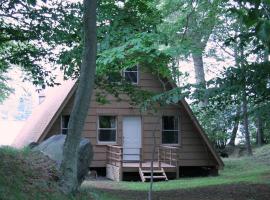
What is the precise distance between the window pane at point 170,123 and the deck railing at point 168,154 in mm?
1211

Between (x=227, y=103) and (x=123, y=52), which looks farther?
(x=227, y=103)

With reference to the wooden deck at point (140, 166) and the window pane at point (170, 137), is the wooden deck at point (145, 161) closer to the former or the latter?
the wooden deck at point (140, 166)

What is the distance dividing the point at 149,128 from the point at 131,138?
948 millimetres

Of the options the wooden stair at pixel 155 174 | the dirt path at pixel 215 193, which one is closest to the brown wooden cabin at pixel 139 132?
the wooden stair at pixel 155 174

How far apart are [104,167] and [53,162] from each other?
12.3 meters

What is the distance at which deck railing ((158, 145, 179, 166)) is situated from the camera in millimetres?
20562

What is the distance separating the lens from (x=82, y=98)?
26.1ft

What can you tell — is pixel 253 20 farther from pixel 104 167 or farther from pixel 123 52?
pixel 104 167

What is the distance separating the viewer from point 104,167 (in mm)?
21891

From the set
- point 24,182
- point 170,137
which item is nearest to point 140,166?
point 170,137

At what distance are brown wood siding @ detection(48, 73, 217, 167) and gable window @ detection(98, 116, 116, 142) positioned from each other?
254 millimetres

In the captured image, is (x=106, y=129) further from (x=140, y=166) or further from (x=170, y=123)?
(x=170, y=123)

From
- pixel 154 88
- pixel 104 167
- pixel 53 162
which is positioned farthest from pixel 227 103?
pixel 104 167

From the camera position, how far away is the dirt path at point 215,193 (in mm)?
12758
